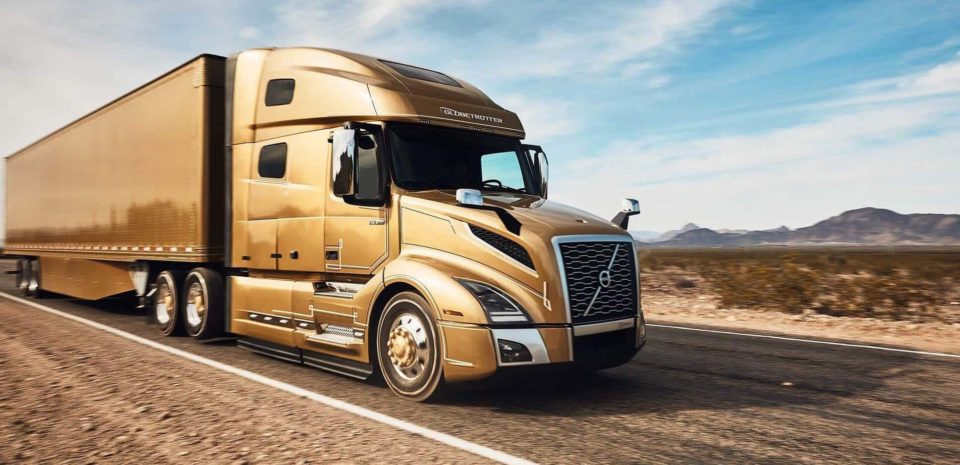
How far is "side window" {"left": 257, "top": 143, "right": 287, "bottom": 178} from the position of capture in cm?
784

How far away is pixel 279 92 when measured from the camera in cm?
808

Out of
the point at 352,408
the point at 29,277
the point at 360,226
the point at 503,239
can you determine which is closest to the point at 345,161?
the point at 360,226

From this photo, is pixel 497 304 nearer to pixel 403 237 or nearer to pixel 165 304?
pixel 403 237

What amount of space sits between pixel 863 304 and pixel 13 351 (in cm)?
1549

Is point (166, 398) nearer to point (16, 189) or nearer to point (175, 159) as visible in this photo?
point (175, 159)

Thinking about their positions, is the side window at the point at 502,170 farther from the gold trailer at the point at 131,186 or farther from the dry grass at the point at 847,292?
the dry grass at the point at 847,292

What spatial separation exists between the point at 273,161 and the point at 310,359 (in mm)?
2443

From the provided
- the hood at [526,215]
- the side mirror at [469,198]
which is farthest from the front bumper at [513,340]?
the side mirror at [469,198]

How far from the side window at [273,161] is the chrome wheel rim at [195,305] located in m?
2.31

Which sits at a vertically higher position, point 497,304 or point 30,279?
point 497,304

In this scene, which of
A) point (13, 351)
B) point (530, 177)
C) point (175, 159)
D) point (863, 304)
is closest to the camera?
point (530, 177)

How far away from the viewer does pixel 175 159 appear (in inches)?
391

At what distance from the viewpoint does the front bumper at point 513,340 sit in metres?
5.43

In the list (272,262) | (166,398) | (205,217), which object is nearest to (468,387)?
(166,398)
